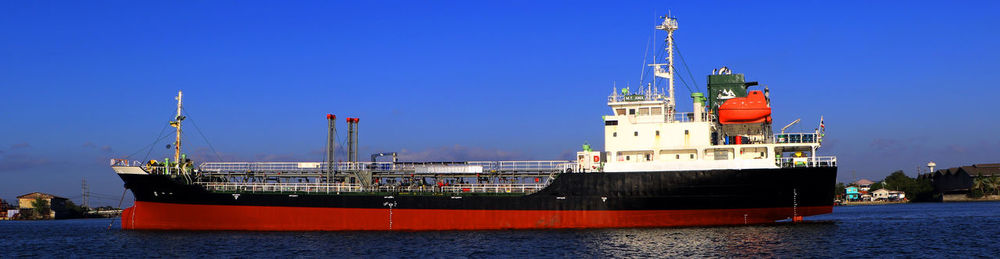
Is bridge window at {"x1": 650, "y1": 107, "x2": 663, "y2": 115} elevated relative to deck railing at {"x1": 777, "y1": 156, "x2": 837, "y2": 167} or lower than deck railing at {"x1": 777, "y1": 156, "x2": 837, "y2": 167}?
elevated

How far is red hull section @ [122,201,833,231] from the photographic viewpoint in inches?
1407

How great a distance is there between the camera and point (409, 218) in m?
37.7

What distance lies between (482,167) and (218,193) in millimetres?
13047

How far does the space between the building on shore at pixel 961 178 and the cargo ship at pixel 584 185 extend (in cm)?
8454

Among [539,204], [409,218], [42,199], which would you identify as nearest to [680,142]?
[539,204]

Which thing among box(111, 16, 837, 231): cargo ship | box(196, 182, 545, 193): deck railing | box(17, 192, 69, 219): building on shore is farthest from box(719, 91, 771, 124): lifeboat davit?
box(17, 192, 69, 219): building on shore

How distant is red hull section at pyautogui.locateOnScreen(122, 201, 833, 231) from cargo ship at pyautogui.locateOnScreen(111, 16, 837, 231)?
5 centimetres

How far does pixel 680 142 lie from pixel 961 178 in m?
91.4

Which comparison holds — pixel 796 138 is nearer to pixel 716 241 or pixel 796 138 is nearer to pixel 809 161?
pixel 809 161

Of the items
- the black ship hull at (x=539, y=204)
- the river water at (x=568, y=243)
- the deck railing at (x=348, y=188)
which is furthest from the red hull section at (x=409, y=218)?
the deck railing at (x=348, y=188)

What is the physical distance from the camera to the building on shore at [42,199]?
3772 inches

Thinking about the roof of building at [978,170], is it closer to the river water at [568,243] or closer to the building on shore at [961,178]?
the building on shore at [961,178]

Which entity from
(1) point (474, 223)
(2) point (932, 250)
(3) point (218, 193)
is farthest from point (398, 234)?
(2) point (932, 250)

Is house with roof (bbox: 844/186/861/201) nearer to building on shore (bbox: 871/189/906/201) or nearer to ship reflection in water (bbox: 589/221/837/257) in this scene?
building on shore (bbox: 871/189/906/201)
